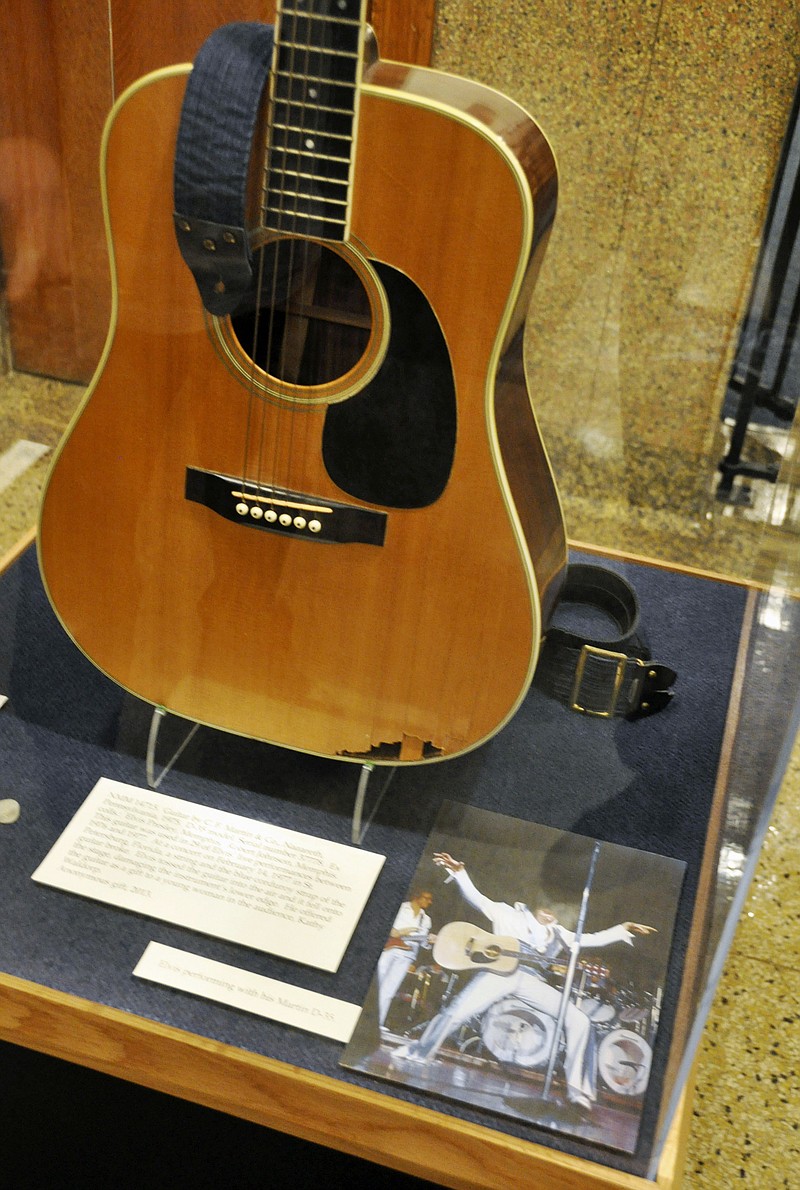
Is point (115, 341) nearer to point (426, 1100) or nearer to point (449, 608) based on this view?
point (449, 608)

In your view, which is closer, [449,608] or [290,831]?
[449,608]

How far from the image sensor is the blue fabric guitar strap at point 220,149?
816mm

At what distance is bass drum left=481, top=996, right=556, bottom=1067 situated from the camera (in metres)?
0.94

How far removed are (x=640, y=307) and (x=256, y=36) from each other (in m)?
0.47

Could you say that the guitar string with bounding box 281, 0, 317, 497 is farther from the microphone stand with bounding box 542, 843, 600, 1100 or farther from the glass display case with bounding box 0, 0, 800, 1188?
the microphone stand with bounding box 542, 843, 600, 1100

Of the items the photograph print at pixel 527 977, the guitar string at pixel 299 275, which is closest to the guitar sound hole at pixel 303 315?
the guitar string at pixel 299 275

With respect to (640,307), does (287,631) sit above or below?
below

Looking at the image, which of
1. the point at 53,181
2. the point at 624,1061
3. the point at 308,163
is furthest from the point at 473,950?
the point at 53,181

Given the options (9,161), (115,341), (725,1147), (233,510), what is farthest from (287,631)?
(725,1147)

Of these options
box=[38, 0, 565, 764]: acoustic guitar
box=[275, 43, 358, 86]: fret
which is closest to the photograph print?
box=[38, 0, 565, 764]: acoustic guitar

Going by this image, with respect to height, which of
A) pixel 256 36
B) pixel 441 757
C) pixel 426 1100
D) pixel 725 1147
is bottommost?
pixel 725 1147

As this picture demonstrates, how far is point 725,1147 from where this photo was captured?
1137mm
